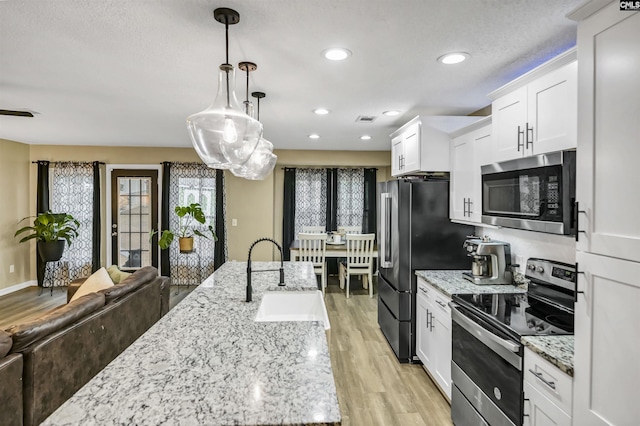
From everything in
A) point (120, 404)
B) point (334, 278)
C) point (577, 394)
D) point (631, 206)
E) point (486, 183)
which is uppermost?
point (486, 183)

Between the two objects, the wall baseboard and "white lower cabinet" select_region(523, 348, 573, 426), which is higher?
"white lower cabinet" select_region(523, 348, 573, 426)

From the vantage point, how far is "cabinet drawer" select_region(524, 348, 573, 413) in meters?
1.41

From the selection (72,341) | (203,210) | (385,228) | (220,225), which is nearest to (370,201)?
(220,225)

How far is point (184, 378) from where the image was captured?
1.20 meters

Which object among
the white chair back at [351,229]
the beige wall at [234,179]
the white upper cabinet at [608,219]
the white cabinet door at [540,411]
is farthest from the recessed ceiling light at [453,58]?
the white chair back at [351,229]

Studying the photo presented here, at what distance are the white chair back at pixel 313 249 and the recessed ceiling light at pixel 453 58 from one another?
3.66m

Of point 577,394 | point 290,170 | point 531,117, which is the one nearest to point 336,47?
point 531,117

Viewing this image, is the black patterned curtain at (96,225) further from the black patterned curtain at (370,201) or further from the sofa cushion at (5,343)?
the black patterned curtain at (370,201)

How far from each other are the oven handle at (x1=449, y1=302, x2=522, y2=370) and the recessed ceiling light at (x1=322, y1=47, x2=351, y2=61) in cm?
175

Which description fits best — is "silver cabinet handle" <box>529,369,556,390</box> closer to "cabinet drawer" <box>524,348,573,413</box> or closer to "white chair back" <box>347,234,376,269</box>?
"cabinet drawer" <box>524,348,573,413</box>

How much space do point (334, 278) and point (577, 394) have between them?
5.68m

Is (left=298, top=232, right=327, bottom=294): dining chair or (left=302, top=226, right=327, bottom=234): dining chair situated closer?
(left=298, top=232, right=327, bottom=294): dining chair

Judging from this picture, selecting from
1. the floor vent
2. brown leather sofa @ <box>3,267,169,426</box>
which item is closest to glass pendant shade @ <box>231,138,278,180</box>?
the floor vent

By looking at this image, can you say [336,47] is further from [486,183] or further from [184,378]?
[184,378]
